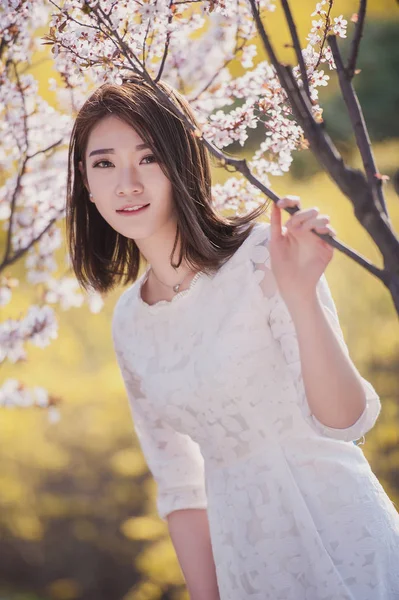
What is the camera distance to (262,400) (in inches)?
50.7

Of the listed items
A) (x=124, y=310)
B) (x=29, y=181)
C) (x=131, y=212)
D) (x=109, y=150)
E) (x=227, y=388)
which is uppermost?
(x=29, y=181)

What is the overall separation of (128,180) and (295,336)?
1.31ft

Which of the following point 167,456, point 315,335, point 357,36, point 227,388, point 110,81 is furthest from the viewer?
point 167,456

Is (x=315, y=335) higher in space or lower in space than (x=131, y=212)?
lower

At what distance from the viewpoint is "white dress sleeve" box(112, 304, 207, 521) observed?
153 centimetres

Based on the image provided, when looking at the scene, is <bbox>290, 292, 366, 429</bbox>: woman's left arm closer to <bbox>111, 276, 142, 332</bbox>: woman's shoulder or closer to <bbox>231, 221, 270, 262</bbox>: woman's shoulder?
<bbox>231, 221, 270, 262</bbox>: woman's shoulder

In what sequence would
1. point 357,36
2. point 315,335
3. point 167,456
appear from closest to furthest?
1. point 357,36
2. point 315,335
3. point 167,456

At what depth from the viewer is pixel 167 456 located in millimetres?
1561

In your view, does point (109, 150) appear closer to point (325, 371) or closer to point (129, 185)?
point (129, 185)

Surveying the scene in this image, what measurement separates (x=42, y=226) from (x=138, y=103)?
2.15ft

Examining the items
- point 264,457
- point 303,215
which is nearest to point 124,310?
point 264,457

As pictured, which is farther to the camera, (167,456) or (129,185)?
(167,456)

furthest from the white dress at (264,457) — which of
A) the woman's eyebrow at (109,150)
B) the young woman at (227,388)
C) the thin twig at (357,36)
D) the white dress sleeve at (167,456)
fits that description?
the thin twig at (357,36)

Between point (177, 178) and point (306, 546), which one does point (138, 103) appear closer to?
point (177, 178)
